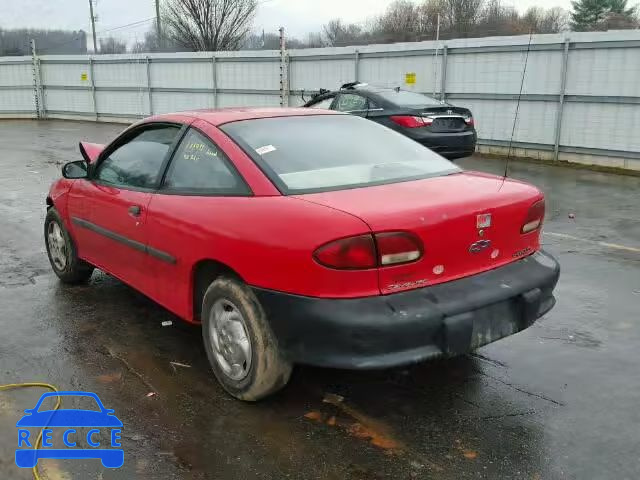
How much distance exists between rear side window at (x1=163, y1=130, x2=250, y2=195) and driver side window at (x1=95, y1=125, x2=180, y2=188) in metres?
0.16

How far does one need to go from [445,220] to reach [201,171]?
4.79ft

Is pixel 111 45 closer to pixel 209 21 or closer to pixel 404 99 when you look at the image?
Result: pixel 209 21

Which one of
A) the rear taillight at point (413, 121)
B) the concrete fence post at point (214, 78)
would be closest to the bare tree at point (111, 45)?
the concrete fence post at point (214, 78)

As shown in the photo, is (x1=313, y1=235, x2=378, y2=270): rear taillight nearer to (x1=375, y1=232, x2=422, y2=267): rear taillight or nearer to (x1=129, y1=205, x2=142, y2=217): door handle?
(x1=375, y1=232, x2=422, y2=267): rear taillight

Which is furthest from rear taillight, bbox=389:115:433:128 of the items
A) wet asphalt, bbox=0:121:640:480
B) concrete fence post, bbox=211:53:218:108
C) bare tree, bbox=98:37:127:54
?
bare tree, bbox=98:37:127:54

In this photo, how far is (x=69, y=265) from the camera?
16.8 ft

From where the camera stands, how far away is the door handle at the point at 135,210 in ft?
12.9

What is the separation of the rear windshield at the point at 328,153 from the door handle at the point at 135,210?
30.5 inches

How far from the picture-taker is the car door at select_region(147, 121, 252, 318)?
3.28m

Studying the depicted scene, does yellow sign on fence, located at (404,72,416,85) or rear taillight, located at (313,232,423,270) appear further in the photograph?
yellow sign on fence, located at (404,72,416,85)

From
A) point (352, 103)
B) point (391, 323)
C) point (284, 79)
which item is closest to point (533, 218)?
point (391, 323)

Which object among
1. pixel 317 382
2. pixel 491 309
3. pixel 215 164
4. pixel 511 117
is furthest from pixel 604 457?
pixel 511 117

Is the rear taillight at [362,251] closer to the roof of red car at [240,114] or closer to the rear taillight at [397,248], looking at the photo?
the rear taillight at [397,248]

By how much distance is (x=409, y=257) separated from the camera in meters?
2.86
